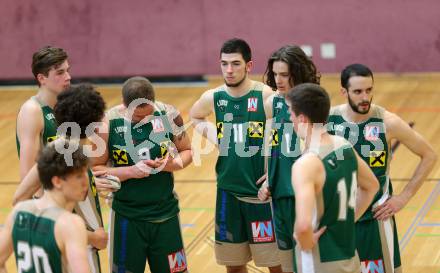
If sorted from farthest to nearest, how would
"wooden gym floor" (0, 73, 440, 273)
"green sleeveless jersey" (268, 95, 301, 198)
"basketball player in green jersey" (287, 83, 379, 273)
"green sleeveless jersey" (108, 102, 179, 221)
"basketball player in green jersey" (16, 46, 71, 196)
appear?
1. "wooden gym floor" (0, 73, 440, 273)
2. "green sleeveless jersey" (108, 102, 179, 221)
3. "green sleeveless jersey" (268, 95, 301, 198)
4. "basketball player in green jersey" (16, 46, 71, 196)
5. "basketball player in green jersey" (287, 83, 379, 273)

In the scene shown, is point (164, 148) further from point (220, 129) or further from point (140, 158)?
point (220, 129)

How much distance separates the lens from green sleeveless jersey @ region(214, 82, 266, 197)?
746 centimetres

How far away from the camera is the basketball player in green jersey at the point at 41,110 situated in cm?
648

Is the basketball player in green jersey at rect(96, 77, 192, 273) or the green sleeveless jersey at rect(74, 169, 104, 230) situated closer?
the green sleeveless jersey at rect(74, 169, 104, 230)

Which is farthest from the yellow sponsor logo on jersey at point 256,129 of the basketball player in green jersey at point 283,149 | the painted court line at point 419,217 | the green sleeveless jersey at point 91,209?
the painted court line at point 419,217

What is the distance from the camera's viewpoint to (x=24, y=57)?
17.5 meters

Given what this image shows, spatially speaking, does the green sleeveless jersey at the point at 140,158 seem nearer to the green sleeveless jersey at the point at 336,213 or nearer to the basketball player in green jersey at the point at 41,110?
the basketball player in green jersey at the point at 41,110

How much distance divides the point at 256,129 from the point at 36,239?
9.53ft

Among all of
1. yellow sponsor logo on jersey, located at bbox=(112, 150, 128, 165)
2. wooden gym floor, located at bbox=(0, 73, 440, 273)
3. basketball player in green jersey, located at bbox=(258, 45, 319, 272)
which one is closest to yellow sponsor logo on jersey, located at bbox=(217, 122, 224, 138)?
basketball player in green jersey, located at bbox=(258, 45, 319, 272)

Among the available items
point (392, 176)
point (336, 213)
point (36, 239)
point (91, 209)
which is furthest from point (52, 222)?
point (392, 176)

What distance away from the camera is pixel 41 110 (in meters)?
6.65

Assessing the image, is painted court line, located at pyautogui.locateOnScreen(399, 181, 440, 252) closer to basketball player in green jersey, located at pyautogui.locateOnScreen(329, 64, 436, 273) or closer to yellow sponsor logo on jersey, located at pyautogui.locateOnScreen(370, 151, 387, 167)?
basketball player in green jersey, located at pyautogui.locateOnScreen(329, 64, 436, 273)

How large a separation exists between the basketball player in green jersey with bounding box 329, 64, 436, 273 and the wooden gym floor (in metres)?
1.83

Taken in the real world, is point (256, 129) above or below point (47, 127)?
below
